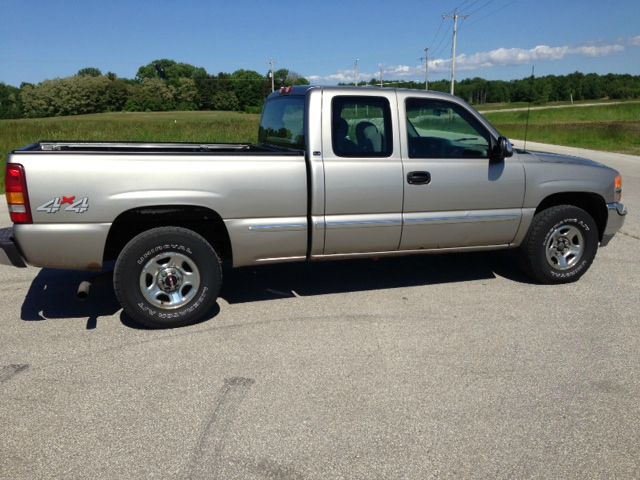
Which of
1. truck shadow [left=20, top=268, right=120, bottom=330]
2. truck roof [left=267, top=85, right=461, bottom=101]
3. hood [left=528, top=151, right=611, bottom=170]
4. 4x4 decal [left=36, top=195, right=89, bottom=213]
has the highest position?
truck roof [left=267, top=85, right=461, bottom=101]

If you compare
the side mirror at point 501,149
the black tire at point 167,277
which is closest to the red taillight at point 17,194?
the black tire at point 167,277

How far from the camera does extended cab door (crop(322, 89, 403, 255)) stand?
4371mm

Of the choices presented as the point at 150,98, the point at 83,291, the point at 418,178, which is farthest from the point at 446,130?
the point at 150,98

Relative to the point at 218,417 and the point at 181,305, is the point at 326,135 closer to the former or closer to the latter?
the point at 181,305

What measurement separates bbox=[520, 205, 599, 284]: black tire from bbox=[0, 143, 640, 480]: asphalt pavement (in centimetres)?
16

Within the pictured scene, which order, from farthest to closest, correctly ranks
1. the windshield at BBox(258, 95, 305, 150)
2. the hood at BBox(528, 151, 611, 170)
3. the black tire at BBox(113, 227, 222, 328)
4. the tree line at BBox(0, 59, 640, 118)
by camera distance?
the tree line at BBox(0, 59, 640, 118)
the hood at BBox(528, 151, 611, 170)
the windshield at BBox(258, 95, 305, 150)
the black tire at BBox(113, 227, 222, 328)

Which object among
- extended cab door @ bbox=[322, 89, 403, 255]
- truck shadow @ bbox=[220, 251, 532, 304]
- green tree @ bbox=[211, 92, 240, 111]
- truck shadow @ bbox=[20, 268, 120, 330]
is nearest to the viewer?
extended cab door @ bbox=[322, 89, 403, 255]

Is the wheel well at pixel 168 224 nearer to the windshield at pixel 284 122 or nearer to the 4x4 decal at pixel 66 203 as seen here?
the 4x4 decal at pixel 66 203

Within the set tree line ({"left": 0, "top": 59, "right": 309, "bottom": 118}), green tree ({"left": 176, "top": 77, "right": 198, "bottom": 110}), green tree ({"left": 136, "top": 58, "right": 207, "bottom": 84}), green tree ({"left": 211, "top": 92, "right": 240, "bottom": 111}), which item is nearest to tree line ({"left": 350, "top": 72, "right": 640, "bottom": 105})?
tree line ({"left": 0, "top": 59, "right": 309, "bottom": 118})

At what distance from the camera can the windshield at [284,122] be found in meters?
4.62

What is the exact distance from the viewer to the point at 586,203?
5457mm

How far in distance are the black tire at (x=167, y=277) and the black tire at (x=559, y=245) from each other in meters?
3.02

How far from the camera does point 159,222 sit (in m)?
4.29

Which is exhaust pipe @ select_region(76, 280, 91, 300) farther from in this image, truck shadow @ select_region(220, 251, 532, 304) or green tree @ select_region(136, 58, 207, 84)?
green tree @ select_region(136, 58, 207, 84)
